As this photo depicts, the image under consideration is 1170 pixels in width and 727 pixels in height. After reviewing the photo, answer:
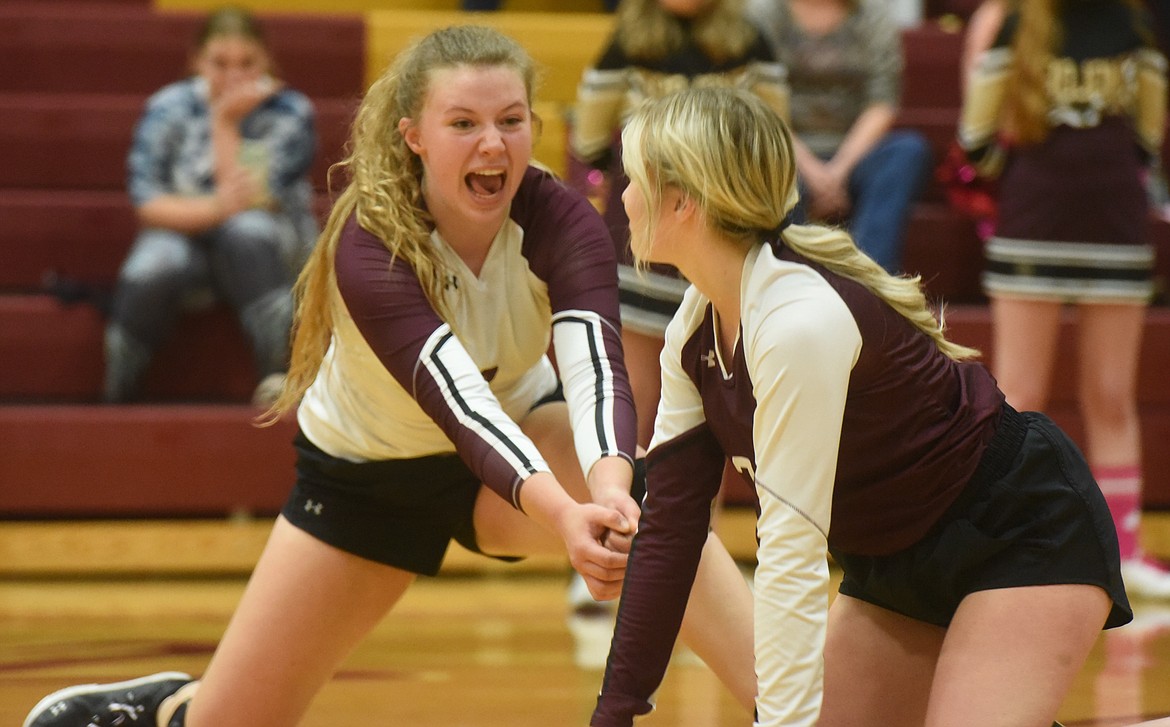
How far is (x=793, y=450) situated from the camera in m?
1.79

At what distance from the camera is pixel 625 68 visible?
3674 millimetres

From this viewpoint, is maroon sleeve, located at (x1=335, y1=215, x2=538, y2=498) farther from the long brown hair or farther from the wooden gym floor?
the wooden gym floor

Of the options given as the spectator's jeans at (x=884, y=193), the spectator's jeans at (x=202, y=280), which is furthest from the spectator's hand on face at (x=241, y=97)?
the spectator's jeans at (x=884, y=193)

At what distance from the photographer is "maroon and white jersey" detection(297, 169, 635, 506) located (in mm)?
2158

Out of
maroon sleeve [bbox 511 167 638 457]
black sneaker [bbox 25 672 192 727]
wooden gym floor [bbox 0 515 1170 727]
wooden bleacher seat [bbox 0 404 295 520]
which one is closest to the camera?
maroon sleeve [bbox 511 167 638 457]

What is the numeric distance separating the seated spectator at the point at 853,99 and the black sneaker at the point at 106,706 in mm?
2607

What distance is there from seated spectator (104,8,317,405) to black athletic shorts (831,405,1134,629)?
9.06 ft

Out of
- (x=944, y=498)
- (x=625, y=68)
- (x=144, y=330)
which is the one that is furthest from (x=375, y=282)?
(x=144, y=330)

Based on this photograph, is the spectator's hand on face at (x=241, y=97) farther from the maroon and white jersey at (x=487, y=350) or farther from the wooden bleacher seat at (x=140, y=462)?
the maroon and white jersey at (x=487, y=350)

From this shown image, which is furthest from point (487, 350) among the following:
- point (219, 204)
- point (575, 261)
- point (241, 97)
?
point (241, 97)

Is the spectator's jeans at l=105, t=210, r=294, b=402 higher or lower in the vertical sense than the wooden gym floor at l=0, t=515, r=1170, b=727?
higher

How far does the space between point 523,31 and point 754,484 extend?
3.82m

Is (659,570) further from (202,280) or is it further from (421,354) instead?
(202,280)

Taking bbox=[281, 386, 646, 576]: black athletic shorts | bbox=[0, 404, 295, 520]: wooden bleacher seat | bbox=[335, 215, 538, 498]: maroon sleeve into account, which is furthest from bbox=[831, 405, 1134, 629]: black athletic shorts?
bbox=[0, 404, 295, 520]: wooden bleacher seat
